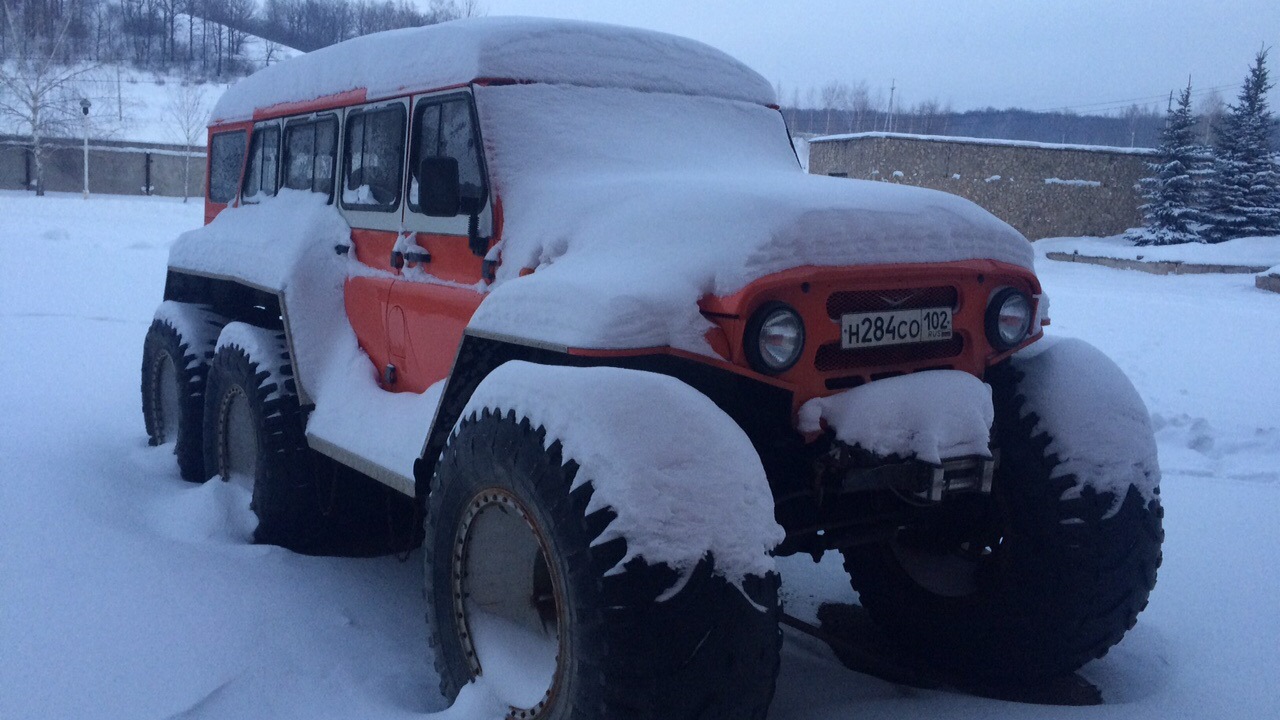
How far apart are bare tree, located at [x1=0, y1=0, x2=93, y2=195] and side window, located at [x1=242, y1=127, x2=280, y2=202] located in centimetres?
4260

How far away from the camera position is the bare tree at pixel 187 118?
48.2 meters

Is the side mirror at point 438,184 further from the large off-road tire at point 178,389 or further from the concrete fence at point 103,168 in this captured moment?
the concrete fence at point 103,168

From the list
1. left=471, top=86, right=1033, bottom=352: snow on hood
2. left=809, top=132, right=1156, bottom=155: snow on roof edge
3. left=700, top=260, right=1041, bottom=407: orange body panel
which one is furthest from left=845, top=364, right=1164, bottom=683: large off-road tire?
left=809, top=132, right=1156, bottom=155: snow on roof edge

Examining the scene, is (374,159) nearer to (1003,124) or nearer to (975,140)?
(975,140)

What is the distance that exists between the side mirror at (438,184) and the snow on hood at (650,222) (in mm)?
244

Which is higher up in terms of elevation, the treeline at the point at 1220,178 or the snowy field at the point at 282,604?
the treeline at the point at 1220,178

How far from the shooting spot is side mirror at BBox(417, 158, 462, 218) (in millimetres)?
3385

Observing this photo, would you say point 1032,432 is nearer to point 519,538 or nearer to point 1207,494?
point 519,538

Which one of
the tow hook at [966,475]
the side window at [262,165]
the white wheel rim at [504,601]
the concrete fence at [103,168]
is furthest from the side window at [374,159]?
the concrete fence at [103,168]

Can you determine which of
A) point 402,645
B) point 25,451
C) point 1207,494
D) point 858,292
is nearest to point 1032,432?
point 858,292

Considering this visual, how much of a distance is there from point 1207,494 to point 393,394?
4385 millimetres

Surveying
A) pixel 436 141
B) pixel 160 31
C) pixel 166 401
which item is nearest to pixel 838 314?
pixel 436 141

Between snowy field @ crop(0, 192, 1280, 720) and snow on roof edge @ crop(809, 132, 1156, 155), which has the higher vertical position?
snow on roof edge @ crop(809, 132, 1156, 155)

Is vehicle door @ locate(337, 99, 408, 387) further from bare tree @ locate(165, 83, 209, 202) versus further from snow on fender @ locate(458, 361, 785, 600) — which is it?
bare tree @ locate(165, 83, 209, 202)
